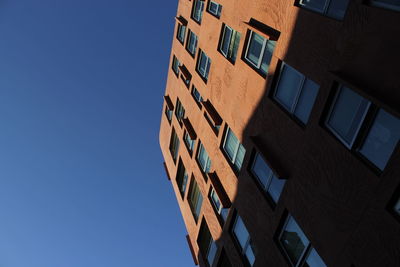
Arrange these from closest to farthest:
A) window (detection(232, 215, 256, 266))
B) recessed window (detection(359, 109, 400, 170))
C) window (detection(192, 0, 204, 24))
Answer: recessed window (detection(359, 109, 400, 170)), window (detection(232, 215, 256, 266)), window (detection(192, 0, 204, 24))

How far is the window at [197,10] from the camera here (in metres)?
18.8

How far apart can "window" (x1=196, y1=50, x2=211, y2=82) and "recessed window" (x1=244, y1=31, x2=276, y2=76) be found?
482cm

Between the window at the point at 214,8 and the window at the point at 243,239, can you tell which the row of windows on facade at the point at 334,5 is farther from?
the window at the point at 243,239

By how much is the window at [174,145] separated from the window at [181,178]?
5.56 ft

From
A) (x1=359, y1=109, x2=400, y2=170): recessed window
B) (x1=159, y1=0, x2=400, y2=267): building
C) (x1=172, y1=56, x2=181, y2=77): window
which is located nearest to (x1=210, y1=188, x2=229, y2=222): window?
(x1=159, y1=0, x2=400, y2=267): building

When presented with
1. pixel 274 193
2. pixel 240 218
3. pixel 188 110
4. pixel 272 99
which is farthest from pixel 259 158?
pixel 188 110

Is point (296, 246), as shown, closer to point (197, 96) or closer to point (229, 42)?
point (229, 42)

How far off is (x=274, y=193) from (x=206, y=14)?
35.8 feet

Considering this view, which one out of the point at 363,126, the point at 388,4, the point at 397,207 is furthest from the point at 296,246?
Result: the point at 388,4

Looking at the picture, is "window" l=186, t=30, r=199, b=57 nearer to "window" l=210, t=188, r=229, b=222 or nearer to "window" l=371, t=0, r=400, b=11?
"window" l=210, t=188, r=229, b=222

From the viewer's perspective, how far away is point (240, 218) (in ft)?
41.5

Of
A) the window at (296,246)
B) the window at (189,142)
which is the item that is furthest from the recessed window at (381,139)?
the window at (189,142)

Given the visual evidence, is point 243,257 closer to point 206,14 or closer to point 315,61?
point 315,61

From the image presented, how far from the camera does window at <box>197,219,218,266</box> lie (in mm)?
15950
